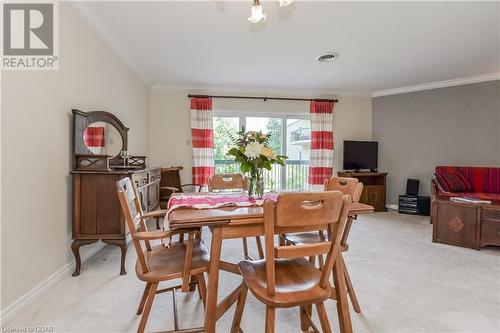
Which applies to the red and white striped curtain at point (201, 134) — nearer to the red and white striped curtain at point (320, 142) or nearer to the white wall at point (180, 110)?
the white wall at point (180, 110)

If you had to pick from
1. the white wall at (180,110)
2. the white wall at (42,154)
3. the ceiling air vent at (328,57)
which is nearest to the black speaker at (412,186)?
the white wall at (180,110)

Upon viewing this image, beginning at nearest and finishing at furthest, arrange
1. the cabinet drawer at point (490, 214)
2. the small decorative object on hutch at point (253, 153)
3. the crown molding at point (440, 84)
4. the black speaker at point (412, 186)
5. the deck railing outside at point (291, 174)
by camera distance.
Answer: the small decorative object on hutch at point (253, 153) < the cabinet drawer at point (490, 214) < the crown molding at point (440, 84) < the black speaker at point (412, 186) < the deck railing outside at point (291, 174)

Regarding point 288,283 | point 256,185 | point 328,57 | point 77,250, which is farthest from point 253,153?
point 328,57

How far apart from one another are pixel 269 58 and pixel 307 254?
3.11 m

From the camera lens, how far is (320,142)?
538 cm

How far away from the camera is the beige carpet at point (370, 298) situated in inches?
67.5

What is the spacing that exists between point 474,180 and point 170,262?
4.82 m

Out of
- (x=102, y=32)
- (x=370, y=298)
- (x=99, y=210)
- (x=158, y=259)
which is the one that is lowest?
(x=370, y=298)

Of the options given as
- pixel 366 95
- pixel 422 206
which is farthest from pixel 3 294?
pixel 366 95

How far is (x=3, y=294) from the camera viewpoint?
5.45 ft

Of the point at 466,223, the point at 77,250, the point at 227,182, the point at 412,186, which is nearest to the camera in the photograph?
the point at 77,250

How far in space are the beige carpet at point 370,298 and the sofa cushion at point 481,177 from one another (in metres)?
1.54

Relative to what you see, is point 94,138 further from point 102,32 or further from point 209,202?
point 209,202

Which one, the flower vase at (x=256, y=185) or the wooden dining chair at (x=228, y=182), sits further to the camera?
the wooden dining chair at (x=228, y=182)
